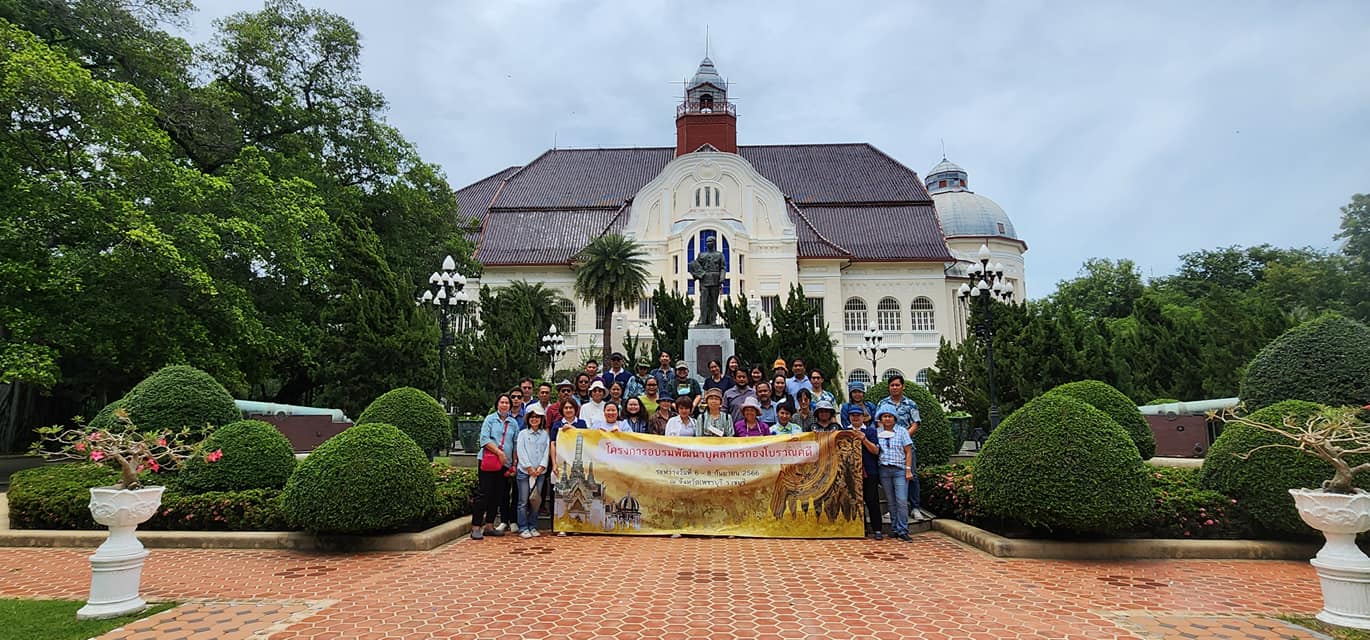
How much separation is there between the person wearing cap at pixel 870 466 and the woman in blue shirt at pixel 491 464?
417 centimetres

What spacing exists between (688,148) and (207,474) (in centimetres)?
4015

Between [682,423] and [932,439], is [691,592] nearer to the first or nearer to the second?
[682,423]

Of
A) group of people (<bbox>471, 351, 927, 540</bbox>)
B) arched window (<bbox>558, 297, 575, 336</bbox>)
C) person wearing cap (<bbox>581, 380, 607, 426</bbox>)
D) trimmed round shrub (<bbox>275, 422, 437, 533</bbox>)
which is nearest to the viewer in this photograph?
trimmed round shrub (<bbox>275, 422, 437, 533</bbox>)

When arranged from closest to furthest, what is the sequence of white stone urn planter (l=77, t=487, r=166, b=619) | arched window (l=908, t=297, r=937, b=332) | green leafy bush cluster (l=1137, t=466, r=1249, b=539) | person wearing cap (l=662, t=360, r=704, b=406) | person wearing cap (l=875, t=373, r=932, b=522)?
white stone urn planter (l=77, t=487, r=166, b=619)
green leafy bush cluster (l=1137, t=466, r=1249, b=539)
person wearing cap (l=875, t=373, r=932, b=522)
person wearing cap (l=662, t=360, r=704, b=406)
arched window (l=908, t=297, r=937, b=332)

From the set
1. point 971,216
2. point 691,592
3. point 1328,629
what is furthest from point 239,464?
point 971,216

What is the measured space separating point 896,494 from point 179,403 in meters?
9.78

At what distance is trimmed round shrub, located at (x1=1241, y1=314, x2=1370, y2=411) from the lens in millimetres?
9461

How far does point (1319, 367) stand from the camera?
970cm

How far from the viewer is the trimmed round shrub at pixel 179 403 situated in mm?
9688

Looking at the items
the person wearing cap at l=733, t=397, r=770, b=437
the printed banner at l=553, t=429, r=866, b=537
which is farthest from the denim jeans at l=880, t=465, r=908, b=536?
the person wearing cap at l=733, t=397, r=770, b=437

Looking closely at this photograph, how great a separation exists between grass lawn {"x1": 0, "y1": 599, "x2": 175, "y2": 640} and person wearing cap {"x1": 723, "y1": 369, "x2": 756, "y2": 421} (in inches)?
240

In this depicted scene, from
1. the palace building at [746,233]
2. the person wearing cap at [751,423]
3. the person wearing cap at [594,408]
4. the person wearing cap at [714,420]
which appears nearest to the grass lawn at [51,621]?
the person wearing cap at [594,408]

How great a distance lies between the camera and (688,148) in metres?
46.0

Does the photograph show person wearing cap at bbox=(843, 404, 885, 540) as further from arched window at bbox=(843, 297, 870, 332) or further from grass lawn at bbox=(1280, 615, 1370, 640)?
arched window at bbox=(843, 297, 870, 332)
